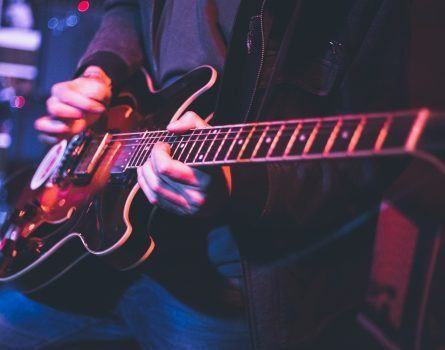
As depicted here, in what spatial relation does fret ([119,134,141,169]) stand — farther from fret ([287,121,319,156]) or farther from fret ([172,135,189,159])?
fret ([287,121,319,156])

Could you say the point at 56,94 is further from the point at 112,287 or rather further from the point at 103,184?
the point at 112,287

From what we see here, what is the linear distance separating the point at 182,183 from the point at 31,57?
11.1 ft

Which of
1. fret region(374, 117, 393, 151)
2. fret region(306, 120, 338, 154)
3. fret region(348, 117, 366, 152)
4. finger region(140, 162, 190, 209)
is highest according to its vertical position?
fret region(374, 117, 393, 151)

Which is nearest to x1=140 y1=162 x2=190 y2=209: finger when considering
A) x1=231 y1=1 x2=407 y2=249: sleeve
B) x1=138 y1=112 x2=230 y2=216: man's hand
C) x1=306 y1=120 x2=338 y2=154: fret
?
x1=138 y1=112 x2=230 y2=216: man's hand

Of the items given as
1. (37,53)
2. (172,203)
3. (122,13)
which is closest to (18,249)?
(172,203)

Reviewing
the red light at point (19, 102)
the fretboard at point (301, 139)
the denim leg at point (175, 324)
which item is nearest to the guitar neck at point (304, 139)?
the fretboard at point (301, 139)

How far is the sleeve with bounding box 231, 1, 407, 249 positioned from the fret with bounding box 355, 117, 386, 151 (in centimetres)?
32

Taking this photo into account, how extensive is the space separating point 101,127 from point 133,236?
46 cm

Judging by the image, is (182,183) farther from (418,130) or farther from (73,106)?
(73,106)

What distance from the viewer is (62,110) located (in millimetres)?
1288

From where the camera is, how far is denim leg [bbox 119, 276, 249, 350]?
1.07m

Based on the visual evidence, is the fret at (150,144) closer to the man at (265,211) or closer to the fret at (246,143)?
the man at (265,211)

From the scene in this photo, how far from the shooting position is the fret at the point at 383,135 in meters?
0.58

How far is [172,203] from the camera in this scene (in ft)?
3.02
